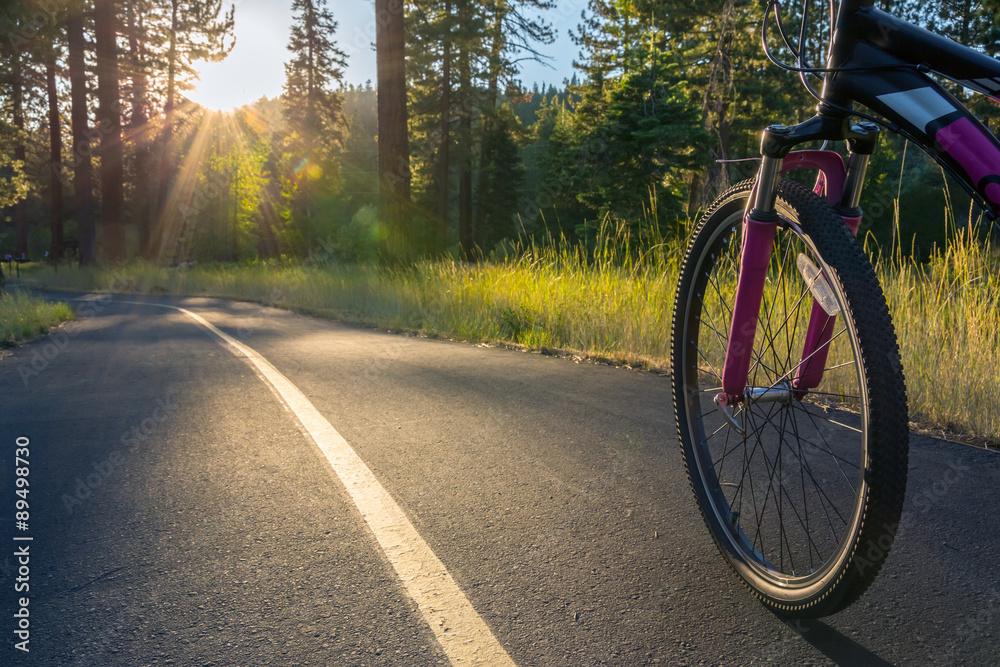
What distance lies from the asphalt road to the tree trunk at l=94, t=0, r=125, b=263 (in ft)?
85.6

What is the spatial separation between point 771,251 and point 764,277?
0.30 feet

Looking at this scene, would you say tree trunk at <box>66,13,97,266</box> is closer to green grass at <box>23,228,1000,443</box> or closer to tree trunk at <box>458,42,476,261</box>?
green grass at <box>23,228,1000,443</box>

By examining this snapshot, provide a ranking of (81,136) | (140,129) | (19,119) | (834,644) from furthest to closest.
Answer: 1. (19,119)
2. (140,129)
3. (81,136)
4. (834,644)

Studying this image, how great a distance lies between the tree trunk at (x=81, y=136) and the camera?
25641 millimetres

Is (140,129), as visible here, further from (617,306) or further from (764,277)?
(764,277)

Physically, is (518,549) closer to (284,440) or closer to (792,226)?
(792,226)

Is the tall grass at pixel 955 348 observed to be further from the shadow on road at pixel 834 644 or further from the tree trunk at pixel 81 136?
the tree trunk at pixel 81 136

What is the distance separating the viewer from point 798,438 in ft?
7.46

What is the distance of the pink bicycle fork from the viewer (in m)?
2.06

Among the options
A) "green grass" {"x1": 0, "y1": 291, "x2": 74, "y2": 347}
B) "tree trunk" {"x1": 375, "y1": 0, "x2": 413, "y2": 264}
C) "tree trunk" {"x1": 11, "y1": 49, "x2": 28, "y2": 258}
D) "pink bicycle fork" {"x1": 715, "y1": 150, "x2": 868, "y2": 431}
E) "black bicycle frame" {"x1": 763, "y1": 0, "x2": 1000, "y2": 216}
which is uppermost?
"tree trunk" {"x1": 11, "y1": 49, "x2": 28, "y2": 258}

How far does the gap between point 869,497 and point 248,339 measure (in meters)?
8.79

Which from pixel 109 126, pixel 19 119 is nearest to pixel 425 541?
pixel 109 126

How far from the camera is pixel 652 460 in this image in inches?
138

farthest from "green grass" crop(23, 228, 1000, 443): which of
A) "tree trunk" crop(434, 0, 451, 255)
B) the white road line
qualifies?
"tree trunk" crop(434, 0, 451, 255)
